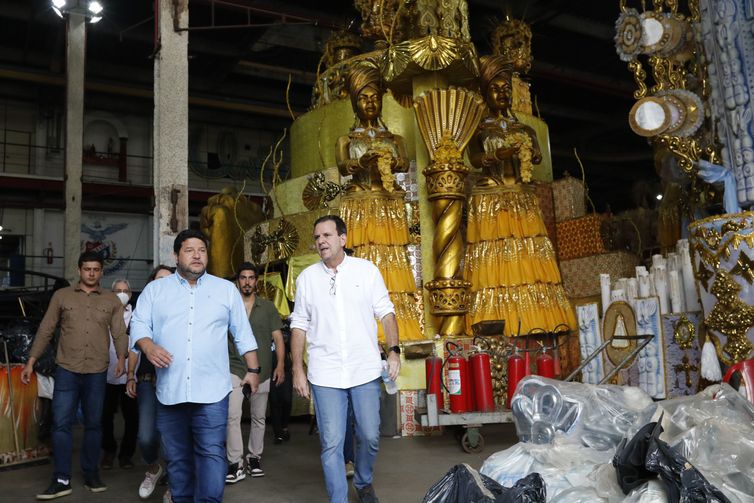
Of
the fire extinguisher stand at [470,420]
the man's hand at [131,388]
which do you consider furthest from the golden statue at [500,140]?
the man's hand at [131,388]

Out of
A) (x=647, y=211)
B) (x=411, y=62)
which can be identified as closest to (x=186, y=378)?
(x=411, y=62)

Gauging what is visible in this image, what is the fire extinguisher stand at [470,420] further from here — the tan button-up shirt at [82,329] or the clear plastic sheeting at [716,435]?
the tan button-up shirt at [82,329]

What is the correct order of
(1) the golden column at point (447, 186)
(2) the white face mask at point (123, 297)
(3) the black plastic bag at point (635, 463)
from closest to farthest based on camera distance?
(3) the black plastic bag at point (635, 463) < (2) the white face mask at point (123, 297) < (1) the golden column at point (447, 186)

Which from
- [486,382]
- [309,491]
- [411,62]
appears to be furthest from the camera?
[411,62]

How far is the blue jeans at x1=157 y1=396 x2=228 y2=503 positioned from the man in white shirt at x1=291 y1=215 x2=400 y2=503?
498 mm

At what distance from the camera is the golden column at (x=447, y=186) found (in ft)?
24.7

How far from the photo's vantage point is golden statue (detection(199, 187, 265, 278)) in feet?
35.7

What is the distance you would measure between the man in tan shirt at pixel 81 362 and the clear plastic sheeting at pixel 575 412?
2706mm

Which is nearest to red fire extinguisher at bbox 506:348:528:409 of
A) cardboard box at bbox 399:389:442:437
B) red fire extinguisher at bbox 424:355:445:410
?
red fire extinguisher at bbox 424:355:445:410

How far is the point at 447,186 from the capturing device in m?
7.62

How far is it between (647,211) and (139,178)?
18.1 meters

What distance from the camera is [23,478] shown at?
17.2 ft

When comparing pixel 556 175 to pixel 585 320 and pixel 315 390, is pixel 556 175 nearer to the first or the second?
pixel 585 320

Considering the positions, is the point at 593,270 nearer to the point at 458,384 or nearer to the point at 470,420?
the point at 458,384
